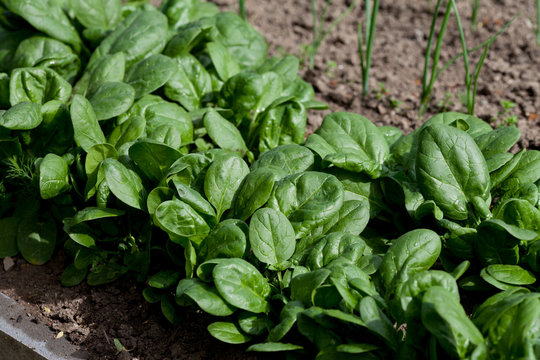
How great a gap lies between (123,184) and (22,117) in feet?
1.68

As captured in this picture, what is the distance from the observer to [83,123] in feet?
8.25

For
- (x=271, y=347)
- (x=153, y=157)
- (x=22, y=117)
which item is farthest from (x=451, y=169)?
(x=22, y=117)

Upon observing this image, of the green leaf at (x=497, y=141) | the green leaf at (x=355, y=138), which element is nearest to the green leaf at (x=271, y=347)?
the green leaf at (x=355, y=138)

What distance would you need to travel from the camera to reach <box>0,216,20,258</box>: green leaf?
272 centimetres

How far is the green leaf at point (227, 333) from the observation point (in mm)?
2016

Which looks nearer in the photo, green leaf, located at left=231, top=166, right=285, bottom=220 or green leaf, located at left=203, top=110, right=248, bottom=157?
green leaf, located at left=231, top=166, right=285, bottom=220

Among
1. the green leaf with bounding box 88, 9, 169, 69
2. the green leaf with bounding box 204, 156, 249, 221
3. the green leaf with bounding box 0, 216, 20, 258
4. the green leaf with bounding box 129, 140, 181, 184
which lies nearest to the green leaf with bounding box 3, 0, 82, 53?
the green leaf with bounding box 88, 9, 169, 69

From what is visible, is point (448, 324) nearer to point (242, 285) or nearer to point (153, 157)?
point (242, 285)

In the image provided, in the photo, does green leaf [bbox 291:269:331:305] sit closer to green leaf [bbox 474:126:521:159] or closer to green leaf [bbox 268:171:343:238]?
green leaf [bbox 268:171:343:238]

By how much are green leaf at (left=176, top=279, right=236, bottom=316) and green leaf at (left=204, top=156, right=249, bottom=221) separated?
1.23 feet

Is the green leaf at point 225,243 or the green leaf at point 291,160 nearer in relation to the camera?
the green leaf at point 225,243

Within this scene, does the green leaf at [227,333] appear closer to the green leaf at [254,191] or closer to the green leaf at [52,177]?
the green leaf at [254,191]

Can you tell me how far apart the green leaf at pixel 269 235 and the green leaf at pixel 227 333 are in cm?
25

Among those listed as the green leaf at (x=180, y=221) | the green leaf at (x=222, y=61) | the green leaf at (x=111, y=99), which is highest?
the green leaf at (x=222, y=61)
